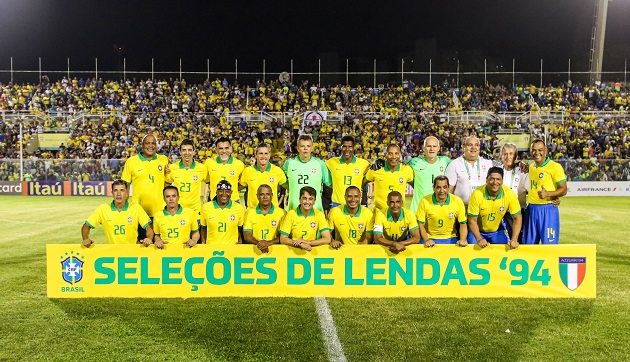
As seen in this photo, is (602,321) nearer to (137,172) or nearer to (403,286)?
(403,286)

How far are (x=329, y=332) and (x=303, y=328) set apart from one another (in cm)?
26

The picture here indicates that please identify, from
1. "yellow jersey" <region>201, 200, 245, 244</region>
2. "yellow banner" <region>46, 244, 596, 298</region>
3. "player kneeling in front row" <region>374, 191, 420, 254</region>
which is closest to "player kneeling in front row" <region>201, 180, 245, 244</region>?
"yellow jersey" <region>201, 200, 245, 244</region>

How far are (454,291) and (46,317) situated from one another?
413 cm

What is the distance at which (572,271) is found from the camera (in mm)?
5891

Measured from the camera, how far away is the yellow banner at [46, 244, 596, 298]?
588 cm

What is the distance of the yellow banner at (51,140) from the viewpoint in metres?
27.3

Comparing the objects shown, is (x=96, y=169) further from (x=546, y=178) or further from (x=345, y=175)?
(x=546, y=178)

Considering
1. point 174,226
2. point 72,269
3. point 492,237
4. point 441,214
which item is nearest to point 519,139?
point 492,237

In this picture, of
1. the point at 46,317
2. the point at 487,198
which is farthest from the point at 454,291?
the point at 46,317

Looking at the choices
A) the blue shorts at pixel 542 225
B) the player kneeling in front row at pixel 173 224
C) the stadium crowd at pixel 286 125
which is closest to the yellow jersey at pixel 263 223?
the player kneeling in front row at pixel 173 224

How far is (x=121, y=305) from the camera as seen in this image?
563 centimetres

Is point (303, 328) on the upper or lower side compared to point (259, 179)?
lower

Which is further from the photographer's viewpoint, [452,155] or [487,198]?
[452,155]

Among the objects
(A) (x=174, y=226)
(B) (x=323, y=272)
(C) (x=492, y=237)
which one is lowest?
(B) (x=323, y=272)
